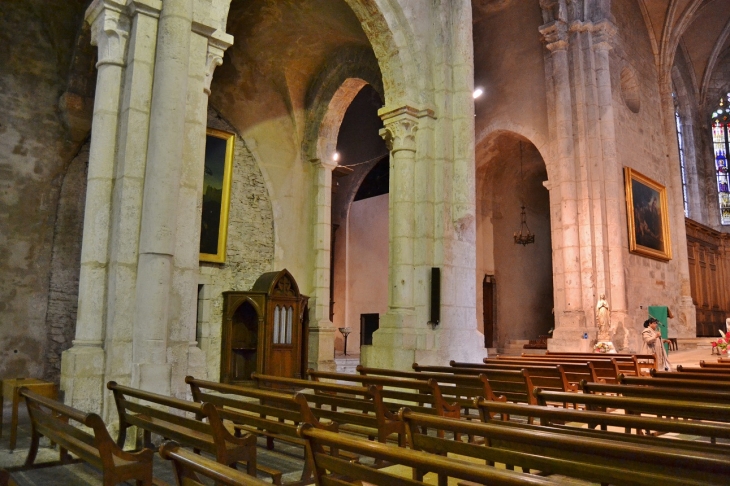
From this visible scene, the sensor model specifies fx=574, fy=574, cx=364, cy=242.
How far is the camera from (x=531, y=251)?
20.1 m

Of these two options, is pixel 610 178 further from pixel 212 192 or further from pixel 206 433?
pixel 206 433

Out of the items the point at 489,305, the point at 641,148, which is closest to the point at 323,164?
the point at 489,305

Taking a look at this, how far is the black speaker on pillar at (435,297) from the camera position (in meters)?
9.08

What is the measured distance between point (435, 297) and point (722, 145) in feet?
75.0

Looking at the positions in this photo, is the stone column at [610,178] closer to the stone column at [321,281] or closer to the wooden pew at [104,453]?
the stone column at [321,281]

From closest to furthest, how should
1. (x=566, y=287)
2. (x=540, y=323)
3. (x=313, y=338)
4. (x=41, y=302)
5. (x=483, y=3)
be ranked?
(x=41, y=302) < (x=313, y=338) < (x=566, y=287) < (x=483, y=3) < (x=540, y=323)

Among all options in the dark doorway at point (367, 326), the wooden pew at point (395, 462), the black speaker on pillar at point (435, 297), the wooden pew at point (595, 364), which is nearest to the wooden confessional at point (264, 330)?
the black speaker on pillar at point (435, 297)

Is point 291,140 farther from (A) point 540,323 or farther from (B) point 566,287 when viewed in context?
(A) point 540,323

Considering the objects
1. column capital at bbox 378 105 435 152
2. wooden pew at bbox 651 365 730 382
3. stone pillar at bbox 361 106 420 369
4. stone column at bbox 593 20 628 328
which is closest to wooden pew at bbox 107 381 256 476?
wooden pew at bbox 651 365 730 382

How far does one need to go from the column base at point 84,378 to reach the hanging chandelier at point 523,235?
534 inches

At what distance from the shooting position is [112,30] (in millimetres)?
6352

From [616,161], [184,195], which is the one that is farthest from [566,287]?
[184,195]

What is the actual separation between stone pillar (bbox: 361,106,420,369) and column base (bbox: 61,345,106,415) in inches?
177

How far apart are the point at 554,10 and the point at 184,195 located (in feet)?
41.6
